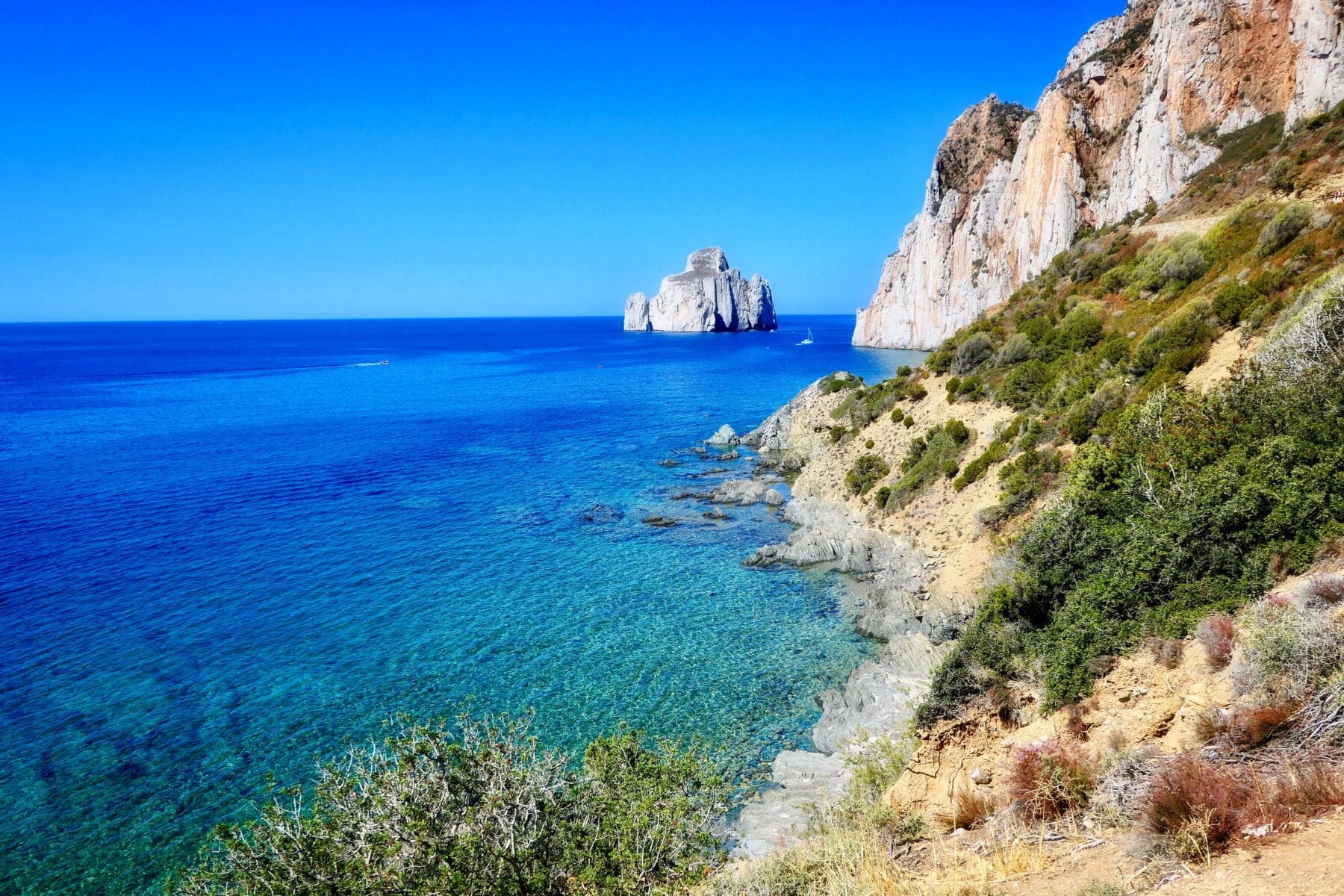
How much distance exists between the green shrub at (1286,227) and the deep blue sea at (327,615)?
1736 centimetres

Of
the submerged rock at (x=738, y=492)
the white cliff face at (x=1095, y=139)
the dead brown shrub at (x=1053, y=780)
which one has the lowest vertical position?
the submerged rock at (x=738, y=492)

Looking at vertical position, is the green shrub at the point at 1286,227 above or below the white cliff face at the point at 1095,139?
below

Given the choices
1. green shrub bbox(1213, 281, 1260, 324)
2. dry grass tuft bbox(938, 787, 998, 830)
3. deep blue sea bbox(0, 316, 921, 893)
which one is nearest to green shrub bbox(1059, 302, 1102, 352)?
green shrub bbox(1213, 281, 1260, 324)

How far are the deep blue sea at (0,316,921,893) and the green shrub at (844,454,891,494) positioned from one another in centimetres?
423

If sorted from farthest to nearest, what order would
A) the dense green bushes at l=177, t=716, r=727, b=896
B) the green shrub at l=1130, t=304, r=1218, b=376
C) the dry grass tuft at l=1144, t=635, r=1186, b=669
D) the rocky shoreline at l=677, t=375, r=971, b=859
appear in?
the green shrub at l=1130, t=304, r=1218, b=376 < the rocky shoreline at l=677, t=375, r=971, b=859 < the dry grass tuft at l=1144, t=635, r=1186, b=669 < the dense green bushes at l=177, t=716, r=727, b=896

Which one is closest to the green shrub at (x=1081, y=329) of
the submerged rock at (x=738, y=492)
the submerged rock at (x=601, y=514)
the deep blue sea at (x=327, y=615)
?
the deep blue sea at (x=327, y=615)

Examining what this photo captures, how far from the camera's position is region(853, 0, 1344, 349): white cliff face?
40.9m

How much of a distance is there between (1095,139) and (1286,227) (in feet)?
197

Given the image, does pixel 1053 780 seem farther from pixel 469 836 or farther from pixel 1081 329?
pixel 1081 329

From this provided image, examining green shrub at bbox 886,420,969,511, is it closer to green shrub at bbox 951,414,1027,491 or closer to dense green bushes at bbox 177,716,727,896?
green shrub at bbox 951,414,1027,491

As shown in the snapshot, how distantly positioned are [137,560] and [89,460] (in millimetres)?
25380

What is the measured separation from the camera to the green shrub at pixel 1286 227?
20.5 m

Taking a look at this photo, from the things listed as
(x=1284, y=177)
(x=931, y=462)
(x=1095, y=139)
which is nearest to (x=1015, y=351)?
(x=931, y=462)

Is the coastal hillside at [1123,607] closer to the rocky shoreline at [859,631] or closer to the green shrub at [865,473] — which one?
the rocky shoreline at [859,631]
